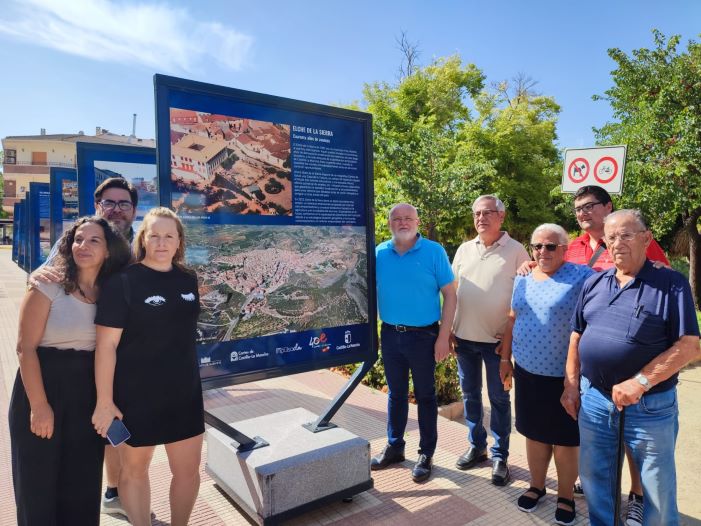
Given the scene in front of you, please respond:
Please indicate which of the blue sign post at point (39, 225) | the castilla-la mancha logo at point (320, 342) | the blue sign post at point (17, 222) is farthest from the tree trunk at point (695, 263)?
the blue sign post at point (17, 222)

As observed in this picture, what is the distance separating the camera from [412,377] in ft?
12.0

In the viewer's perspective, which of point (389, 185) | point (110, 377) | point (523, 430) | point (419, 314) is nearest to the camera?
point (110, 377)

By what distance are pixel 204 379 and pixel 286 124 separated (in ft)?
5.53

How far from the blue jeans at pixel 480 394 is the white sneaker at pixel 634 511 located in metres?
0.82

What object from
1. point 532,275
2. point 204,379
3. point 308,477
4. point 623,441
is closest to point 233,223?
point 204,379

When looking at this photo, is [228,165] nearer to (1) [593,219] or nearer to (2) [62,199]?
(1) [593,219]

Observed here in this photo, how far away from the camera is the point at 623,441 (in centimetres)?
248

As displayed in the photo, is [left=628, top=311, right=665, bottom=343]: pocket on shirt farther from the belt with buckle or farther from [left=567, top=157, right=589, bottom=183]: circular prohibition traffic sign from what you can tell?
[left=567, top=157, right=589, bottom=183]: circular prohibition traffic sign

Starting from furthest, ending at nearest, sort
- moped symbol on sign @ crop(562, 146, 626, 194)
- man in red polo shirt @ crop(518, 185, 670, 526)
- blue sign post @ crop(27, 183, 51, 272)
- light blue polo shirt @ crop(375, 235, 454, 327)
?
blue sign post @ crop(27, 183, 51, 272) < moped symbol on sign @ crop(562, 146, 626, 194) < light blue polo shirt @ crop(375, 235, 454, 327) < man in red polo shirt @ crop(518, 185, 670, 526)

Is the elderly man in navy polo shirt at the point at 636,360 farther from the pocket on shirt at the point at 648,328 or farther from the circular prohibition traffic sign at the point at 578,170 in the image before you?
the circular prohibition traffic sign at the point at 578,170

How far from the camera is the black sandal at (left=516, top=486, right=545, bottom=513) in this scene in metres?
3.24

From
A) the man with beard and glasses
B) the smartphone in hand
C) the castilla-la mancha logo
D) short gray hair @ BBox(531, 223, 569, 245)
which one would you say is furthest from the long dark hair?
short gray hair @ BBox(531, 223, 569, 245)

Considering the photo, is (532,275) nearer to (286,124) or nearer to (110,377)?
(286,124)

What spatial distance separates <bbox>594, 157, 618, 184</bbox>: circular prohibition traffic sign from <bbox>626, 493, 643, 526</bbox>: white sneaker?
9.72 feet
